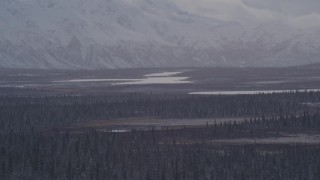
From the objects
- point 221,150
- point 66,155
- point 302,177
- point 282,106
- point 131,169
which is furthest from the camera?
point 282,106

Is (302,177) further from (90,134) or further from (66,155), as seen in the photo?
(90,134)

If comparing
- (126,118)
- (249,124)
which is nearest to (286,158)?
(249,124)

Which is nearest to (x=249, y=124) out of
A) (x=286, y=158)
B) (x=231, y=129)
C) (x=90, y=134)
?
(x=231, y=129)

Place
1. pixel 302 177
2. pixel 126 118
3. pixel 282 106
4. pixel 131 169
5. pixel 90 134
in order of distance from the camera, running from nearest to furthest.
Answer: pixel 302 177 → pixel 131 169 → pixel 90 134 → pixel 126 118 → pixel 282 106

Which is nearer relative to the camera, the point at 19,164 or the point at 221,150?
the point at 19,164

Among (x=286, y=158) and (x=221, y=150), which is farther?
(x=221, y=150)

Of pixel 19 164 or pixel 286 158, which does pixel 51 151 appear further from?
pixel 286 158

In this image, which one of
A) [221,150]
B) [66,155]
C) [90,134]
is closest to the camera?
[66,155]

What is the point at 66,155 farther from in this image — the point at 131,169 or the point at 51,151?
the point at 131,169

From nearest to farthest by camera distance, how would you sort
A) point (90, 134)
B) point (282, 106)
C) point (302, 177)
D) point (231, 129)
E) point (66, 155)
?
point (302, 177), point (66, 155), point (90, 134), point (231, 129), point (282, 106)
